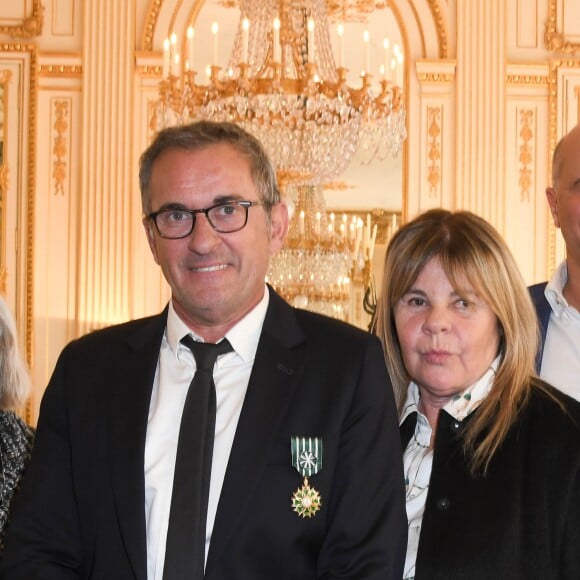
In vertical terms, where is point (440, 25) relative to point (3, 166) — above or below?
above

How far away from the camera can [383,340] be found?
9.15ft

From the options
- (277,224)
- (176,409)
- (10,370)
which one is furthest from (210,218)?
(10,370)

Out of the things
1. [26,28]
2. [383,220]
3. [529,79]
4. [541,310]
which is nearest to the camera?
[541,310]

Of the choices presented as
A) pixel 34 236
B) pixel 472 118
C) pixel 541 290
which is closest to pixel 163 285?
pixel 34 236

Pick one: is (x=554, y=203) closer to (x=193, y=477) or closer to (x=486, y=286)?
(x=486, y=286)

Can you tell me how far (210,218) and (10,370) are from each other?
1202 mm

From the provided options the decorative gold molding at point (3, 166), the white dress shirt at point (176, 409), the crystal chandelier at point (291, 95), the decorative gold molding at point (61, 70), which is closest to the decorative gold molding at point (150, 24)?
the decorative gold molding at point (61, 70)

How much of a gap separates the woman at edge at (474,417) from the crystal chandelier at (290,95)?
389 cm

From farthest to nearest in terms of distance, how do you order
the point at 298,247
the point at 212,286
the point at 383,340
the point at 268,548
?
the point at 298,247
the point at 383,340
the point at 212,286
the point at 268,548

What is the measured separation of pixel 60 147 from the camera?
8.41 metres

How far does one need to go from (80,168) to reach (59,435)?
6.16 m

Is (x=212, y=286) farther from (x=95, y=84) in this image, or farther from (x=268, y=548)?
(x=95, y=84)

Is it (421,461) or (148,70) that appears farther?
(148,70)

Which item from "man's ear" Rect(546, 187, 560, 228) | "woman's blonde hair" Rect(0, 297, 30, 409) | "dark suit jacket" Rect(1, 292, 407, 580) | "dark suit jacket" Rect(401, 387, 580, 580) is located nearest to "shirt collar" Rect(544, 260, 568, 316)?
"man's ear" Rect(546, 187, 560, 228)
